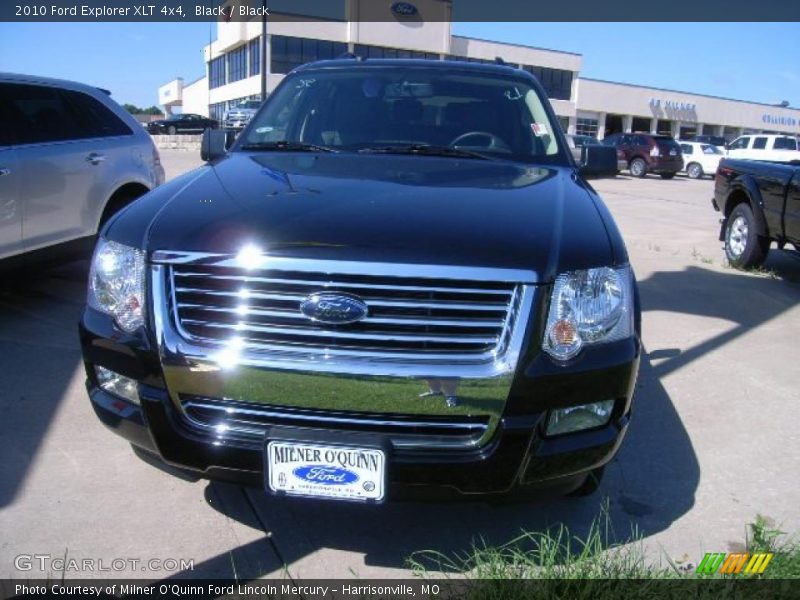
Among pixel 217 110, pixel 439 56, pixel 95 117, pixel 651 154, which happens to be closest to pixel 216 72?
pixel 217 110

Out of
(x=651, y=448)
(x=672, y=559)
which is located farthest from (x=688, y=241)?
Result: (x=672, y=559)

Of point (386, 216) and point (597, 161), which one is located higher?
point (597, 161)

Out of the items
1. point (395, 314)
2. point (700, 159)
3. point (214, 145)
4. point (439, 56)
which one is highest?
point (439, 56)

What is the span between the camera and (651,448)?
3.51 metres

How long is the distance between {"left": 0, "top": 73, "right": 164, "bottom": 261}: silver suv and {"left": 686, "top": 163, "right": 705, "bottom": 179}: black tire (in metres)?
29.6

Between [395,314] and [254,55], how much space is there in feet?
170

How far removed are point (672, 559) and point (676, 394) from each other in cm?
178

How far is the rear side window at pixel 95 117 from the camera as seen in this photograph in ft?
18.9

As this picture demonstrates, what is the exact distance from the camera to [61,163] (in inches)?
207

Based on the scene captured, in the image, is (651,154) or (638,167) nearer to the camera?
(651,154)

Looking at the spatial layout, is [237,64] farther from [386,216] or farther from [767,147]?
[386,216]

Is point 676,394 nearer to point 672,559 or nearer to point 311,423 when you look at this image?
point 672,559
